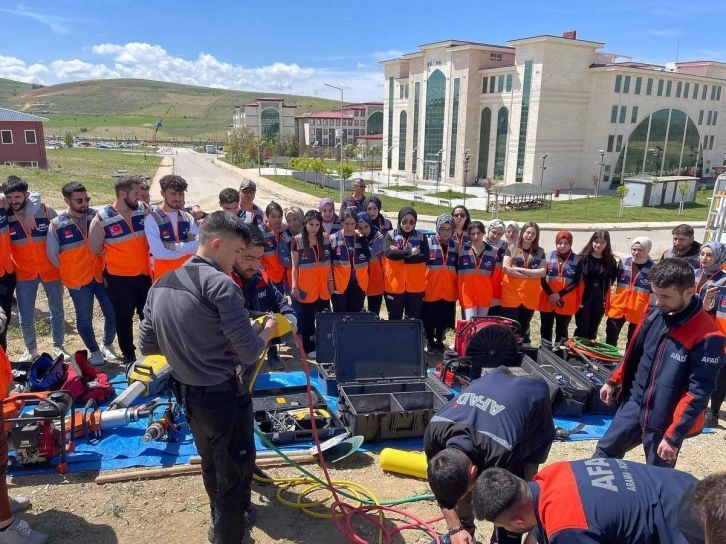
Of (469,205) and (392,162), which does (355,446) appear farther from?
(392,162)

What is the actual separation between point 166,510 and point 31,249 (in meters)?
3.67

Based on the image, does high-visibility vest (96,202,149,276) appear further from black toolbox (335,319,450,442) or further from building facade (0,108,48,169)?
building facade (0,108,48,169)

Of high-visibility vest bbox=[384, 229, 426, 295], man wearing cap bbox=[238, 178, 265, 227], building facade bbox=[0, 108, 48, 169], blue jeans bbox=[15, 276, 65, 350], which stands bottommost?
blue jeans bbox=[15, 276, 65, 350]

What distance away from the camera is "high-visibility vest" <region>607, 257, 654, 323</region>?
6062 mm

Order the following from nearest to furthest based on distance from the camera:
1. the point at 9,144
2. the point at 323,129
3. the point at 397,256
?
the point at 397,256, the point at 9,144, the point at 323,129

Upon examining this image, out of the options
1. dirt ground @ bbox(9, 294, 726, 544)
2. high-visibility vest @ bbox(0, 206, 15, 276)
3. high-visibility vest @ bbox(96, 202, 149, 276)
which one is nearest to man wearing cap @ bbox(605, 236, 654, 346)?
dirt ground @ bbox(9, 294, 726, 544)

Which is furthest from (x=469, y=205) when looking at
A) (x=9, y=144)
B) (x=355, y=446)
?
(x=9, y=144)

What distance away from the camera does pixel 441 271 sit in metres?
6.63

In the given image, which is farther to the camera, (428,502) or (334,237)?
(334,237)

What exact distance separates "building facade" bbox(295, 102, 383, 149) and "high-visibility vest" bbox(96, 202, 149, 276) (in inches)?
3181

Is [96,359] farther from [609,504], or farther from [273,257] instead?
[609,504]

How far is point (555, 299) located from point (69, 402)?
532cm

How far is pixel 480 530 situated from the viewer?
375 cm

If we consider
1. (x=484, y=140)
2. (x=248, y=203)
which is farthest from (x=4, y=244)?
(x=484, y=140)
